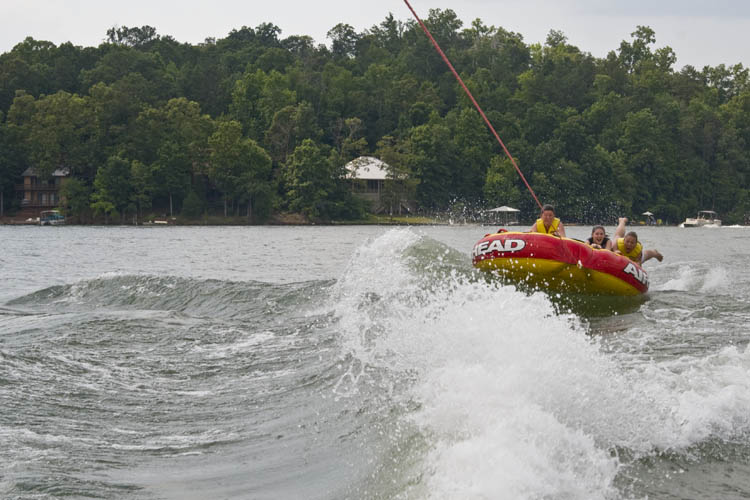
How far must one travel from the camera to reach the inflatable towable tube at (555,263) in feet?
42.9

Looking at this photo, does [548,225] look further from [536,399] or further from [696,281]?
[536,399]

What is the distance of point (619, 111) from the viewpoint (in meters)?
99.6

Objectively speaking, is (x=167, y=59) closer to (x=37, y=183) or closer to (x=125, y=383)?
(x=37, y=183)

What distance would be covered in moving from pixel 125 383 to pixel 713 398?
503cm

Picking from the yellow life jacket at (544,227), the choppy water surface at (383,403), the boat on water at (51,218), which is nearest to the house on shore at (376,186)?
Answer: the boat on water at (51,218)

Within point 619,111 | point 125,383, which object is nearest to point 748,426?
point 125,383

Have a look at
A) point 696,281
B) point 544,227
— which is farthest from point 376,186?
point 544,227

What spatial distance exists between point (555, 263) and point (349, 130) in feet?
A: 257

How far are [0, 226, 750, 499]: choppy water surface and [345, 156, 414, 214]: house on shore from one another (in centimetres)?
6514

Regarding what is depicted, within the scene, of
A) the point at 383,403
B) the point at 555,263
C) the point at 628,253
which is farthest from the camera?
the point at 628,253

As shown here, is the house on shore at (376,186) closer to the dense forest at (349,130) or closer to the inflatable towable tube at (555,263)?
the dense forest at (349,130)

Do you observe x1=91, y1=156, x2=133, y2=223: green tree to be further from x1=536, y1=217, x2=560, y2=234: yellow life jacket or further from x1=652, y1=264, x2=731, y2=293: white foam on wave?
x1=536, y1=217, x2=560, y2=234: yellow life jacket

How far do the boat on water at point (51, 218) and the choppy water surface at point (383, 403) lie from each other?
59734mm

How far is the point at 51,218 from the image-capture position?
70375 mm
